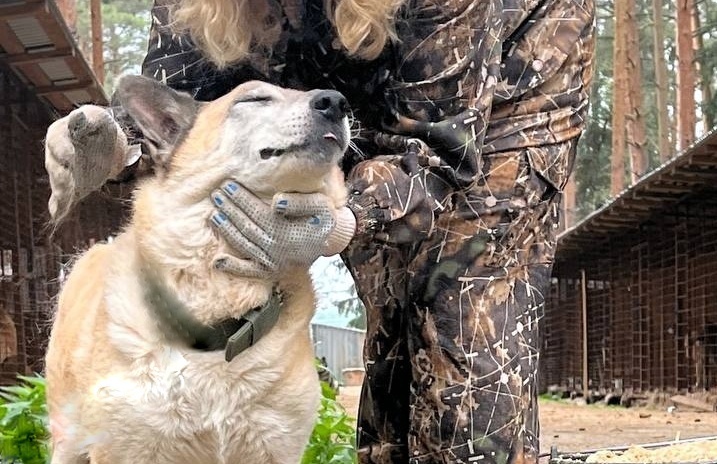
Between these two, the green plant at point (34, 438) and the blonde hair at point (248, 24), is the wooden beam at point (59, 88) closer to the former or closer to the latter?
the green plant at point (34, 438)

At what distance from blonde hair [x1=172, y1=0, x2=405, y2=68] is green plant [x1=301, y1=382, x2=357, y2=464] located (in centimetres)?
163

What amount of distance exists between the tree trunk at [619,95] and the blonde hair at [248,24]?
17006 millimetres

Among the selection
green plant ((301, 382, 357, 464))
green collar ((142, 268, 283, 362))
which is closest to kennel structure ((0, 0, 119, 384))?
green plant ((301, 382, 357, 464))

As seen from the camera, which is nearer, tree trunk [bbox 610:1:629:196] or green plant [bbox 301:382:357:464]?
green plant [bbox 301:382:357:464]

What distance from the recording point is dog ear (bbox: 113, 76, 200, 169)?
2.87m

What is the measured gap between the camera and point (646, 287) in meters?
18.0

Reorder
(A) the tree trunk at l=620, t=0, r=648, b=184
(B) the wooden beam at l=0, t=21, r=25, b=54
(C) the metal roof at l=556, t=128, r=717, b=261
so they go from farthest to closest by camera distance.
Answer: (A) the tree trunk at l=620, t=0, r=648, b=184 < (C) the metal roof at l=556, t=128, r=717, b=261 < (B) the wooden beam at l=0, t=21, r=25, b=54

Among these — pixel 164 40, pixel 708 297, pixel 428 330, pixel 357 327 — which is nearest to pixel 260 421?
pixel 428 330

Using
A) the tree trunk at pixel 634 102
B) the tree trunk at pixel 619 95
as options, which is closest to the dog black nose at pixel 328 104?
the tree trunk at pixel 634 102

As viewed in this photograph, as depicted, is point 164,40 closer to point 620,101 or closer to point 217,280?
point 217,280

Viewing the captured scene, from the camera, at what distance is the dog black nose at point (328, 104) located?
2.73 m

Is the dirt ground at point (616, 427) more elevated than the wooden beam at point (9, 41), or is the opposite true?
the wooden beam at point (9, 41)

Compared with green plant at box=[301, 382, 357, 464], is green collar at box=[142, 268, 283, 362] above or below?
above

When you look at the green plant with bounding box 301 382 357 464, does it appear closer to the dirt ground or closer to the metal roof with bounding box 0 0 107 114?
the metal roof with bounding box 0 0 107 114
